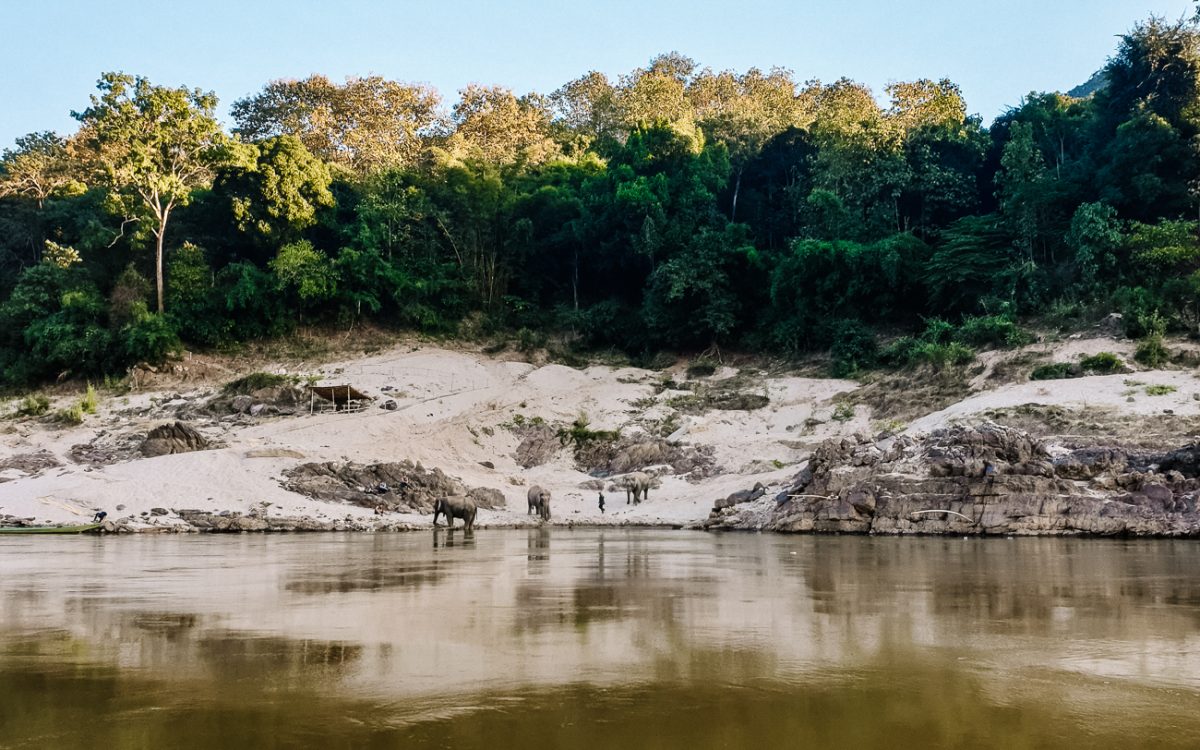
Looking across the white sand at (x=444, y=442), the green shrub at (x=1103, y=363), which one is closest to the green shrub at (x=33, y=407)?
the white sand at (x=444, y=442)

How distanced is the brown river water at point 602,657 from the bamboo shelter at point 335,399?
2470cm

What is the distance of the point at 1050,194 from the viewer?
39.2 metres

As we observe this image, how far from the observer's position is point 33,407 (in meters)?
36.9

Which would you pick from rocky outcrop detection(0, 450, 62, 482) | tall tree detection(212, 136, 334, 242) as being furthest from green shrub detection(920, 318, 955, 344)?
rocky outcrop detection(0, 450, 62, 482)

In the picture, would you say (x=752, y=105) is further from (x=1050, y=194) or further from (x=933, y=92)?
(x=1050, y=194)

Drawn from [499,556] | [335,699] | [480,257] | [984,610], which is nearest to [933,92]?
[480,257]

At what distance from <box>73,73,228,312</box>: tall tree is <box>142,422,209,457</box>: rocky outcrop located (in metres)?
14.1

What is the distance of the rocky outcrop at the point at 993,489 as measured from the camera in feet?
63.6

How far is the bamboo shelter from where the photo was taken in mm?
37312

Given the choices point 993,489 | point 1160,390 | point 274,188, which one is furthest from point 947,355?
point 274,188

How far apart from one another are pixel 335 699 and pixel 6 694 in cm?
191

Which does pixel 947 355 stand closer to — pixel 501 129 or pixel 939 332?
pixel 939 332

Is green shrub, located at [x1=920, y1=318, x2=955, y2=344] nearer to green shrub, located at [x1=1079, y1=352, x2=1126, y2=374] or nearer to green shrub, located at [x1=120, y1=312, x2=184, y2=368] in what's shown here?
green shrub, located at [x1=1079, y1=352, x2=1126, y2=374]

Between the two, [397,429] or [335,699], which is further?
[397,429]
